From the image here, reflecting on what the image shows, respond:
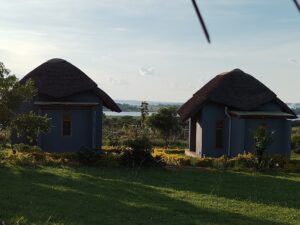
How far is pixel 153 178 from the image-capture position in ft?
47.8

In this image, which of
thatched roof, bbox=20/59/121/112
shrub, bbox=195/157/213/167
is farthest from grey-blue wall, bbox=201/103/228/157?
thatched roof, bbox=20/59/121/112

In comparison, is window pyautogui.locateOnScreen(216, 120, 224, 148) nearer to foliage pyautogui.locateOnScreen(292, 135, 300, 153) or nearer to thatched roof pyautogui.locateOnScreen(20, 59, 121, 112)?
thatched roof pyautogui.locateOnScreen(20, 59, 121, 112)

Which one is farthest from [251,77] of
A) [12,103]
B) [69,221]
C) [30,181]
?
[69,221]

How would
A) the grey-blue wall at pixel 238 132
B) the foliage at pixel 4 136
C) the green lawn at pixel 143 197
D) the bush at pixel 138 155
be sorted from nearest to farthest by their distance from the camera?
1. the green lawn at pixel 143 197
2. the foliage at pixel 4 136
3. the bush at pixel 138 155
4. the grey-blue wall at pixel 238 132

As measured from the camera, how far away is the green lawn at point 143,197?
877 cm

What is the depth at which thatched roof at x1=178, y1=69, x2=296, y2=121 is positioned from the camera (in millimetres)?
22438

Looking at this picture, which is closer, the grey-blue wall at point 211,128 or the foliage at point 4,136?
the foliage at point 4,136

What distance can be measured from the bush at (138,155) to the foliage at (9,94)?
4010 mm

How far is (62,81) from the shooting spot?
22.3m

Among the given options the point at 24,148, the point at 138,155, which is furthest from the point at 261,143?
the point at 24,148

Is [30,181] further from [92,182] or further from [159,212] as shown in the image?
[159,212]

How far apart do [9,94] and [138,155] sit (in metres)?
4.98

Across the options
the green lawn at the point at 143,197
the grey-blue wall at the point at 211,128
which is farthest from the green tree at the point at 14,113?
the grey-blue wall at the point at 211,128

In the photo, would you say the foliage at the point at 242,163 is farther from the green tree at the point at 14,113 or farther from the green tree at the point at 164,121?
the green tree at the point at 164,121
